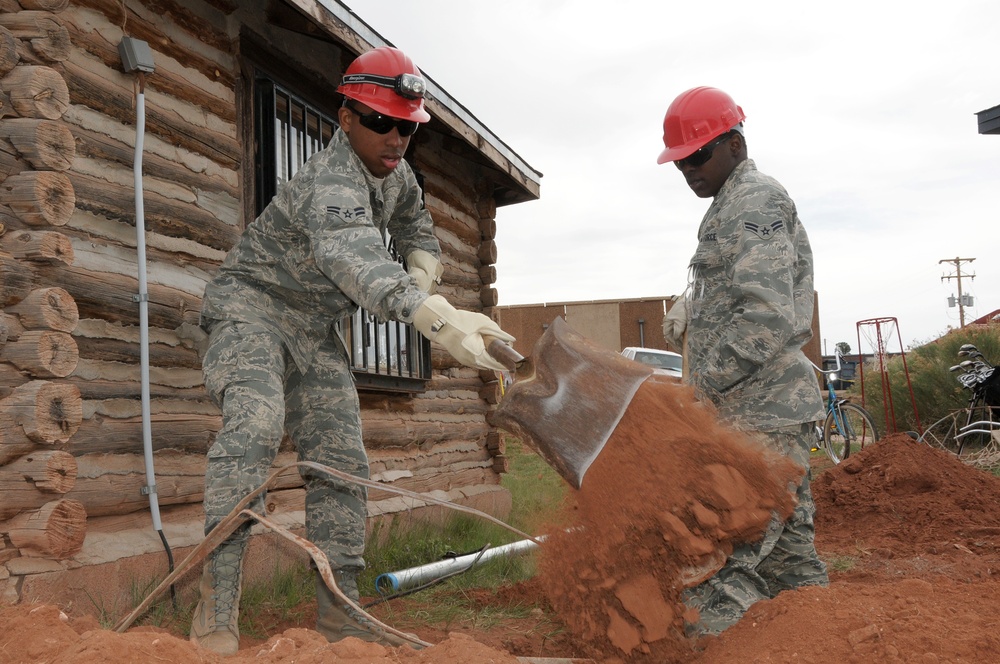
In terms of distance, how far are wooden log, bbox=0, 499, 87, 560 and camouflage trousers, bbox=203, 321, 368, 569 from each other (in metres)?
0.63

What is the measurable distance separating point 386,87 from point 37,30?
4.34ft

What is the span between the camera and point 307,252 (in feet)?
11.3

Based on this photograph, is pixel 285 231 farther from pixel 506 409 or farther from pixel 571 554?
pixel 571 554

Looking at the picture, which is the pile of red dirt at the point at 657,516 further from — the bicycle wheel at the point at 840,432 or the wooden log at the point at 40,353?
the bicycle wheel at the point at 840,432

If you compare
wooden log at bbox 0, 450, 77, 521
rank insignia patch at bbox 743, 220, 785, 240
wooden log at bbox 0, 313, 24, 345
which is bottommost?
wooden log at bbox 0, 450, 77, 521

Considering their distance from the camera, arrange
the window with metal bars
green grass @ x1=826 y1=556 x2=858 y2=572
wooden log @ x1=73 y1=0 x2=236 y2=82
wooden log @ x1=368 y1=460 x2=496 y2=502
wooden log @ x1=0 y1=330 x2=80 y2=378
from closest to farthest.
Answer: wooden log @ x1=0 y1=330 x2=80 y2=378, wooden log @ x1=73 y1=0 x2=236 y2=82, the window with metal bars, green grass @ x1=826 y1=556 x2=858 y2=572, wooden log @ x1=368 y1=460 x2=496 y2=502

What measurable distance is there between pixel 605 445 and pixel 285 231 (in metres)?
1.61

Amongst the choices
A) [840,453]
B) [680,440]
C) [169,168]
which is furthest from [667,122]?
[840,453]

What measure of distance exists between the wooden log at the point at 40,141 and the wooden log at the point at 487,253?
5.28m

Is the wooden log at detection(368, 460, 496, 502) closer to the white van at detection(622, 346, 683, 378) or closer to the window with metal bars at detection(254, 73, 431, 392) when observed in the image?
the window with metal bars at detection(254, 73, 431, 392)

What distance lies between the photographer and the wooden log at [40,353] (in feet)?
10.0

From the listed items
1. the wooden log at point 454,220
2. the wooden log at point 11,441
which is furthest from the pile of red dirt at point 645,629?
the wooden log at point 454,220

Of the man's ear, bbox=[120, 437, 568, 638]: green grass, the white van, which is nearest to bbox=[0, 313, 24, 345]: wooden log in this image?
bbox=[120, 437, 568, 638]: green grass

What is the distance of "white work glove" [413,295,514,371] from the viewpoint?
9.05ft
